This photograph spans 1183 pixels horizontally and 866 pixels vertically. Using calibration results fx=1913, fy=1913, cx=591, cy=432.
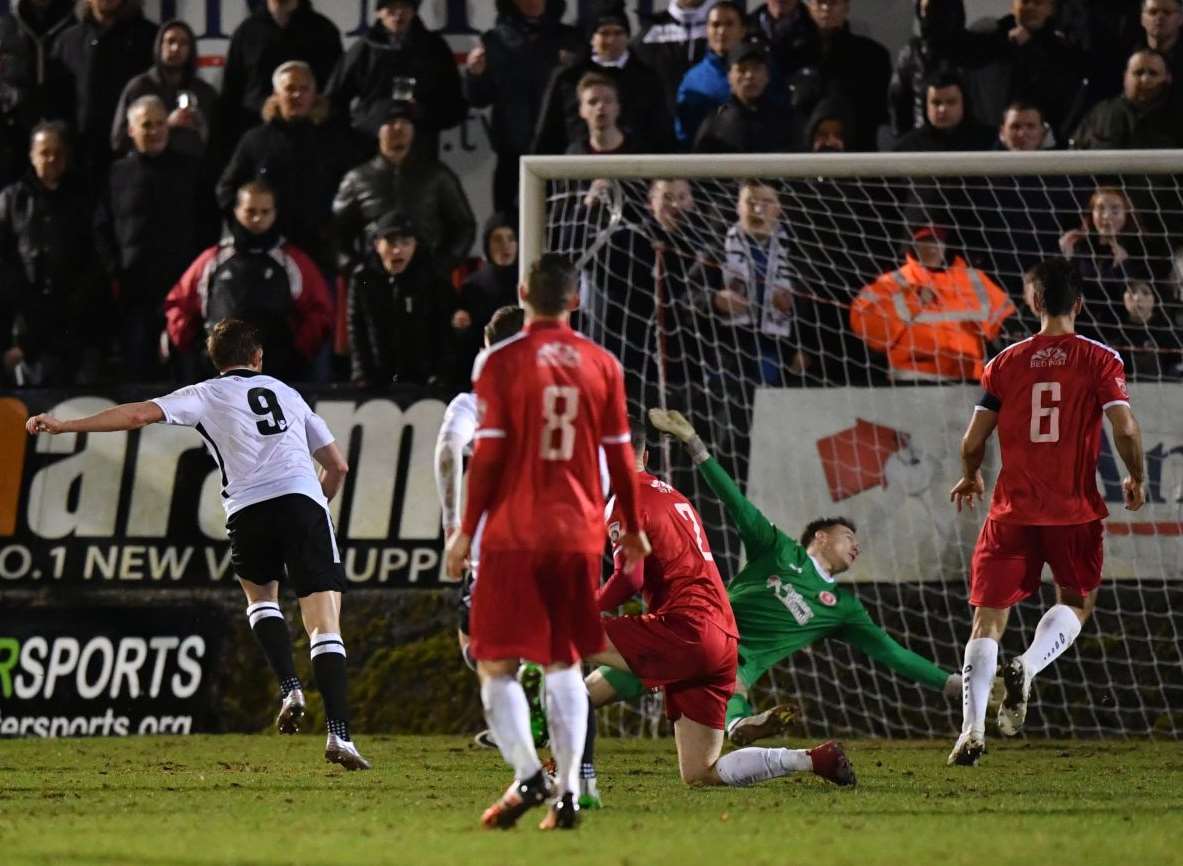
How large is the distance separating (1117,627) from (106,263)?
6.57 meters

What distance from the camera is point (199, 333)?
11.8 metres

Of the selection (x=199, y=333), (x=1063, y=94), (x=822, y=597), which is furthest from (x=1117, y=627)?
(x=199, y=333)

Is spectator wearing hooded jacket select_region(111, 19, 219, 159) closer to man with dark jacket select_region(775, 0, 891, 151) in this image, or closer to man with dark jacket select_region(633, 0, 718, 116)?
man with dark jacket select_region(633, 0, 718, 116)

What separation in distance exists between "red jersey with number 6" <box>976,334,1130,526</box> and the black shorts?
303 cm

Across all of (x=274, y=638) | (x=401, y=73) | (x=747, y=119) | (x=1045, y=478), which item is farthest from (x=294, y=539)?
(x=401, y=73)

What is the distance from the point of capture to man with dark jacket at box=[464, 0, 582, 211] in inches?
501

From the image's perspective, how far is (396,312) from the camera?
1129cm

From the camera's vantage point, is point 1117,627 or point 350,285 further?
point 350,285

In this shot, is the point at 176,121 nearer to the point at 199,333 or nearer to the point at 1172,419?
the point at 199,333

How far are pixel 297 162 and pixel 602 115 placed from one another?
6.71 feet

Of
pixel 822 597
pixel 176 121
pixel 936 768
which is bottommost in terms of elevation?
pixel 936 768

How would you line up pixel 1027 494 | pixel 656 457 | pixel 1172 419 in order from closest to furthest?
pixel 1027 494 < pixel 1172 419 < pixel 656 457

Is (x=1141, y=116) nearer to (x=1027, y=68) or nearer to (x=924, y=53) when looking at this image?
(x=1027, y=68)

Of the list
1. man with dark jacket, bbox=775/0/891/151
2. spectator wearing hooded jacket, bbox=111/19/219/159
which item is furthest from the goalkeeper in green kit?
spectator wearing hooded jacket, bbox=111/19/219/159
